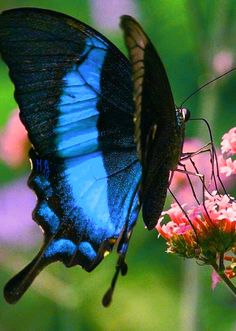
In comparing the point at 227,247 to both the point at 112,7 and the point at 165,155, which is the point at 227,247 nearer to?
the point at 165,155

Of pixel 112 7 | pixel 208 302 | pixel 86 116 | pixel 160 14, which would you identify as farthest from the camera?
pixel 112 7

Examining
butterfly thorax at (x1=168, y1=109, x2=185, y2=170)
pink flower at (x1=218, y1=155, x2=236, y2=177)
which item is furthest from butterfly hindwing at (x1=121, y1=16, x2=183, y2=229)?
pink flower at (x1=218, y1=155, x2=236, y2=177)

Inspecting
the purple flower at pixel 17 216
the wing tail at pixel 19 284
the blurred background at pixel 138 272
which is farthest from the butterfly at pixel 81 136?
the purple flower at pixel 17 216

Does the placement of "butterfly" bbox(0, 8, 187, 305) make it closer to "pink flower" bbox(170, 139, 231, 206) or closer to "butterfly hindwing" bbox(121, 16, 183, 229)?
"butterfly hindwing" bbox(121, 16, 183, 229)

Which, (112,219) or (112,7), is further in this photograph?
(112,7)

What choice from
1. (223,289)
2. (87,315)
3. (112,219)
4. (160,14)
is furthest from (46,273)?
(160,14)

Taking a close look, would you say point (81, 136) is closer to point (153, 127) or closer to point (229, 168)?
point (153, 127)

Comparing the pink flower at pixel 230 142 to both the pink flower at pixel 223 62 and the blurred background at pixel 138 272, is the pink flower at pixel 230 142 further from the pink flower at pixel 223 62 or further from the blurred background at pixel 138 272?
the pink flower at pixel 223 62
